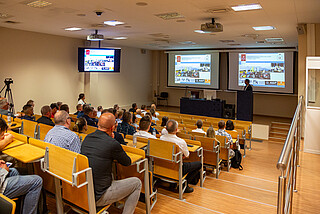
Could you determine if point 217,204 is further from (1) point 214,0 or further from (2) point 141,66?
(2) point 141,66

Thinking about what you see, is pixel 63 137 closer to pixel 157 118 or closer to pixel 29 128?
pixel 29 128

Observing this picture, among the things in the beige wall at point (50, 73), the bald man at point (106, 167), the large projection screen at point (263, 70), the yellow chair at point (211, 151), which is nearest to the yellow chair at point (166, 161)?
the bald man at point (106, 167)

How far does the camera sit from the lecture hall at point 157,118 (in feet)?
9.19

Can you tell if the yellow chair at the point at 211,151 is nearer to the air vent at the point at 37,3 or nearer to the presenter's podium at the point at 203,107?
the air vent at the point at 37,3

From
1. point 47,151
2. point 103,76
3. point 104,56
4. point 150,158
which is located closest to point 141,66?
point 103,76

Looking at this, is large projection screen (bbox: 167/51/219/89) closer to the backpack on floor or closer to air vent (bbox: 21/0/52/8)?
the backpack on floor

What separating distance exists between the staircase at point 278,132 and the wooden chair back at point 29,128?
777 centimetres

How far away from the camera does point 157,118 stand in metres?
7.56

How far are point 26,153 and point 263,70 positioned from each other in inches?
480

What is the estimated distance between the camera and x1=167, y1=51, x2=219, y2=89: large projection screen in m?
14.3

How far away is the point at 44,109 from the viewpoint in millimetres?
5305

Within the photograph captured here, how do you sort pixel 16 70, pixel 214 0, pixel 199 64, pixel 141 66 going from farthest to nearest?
1. pixel 141 66
2. pixel 199 64
3. pixel 16 70
4. pixel 214 0

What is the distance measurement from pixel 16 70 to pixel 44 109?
5032mm

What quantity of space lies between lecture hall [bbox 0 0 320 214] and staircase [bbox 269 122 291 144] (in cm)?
4
